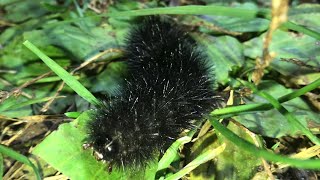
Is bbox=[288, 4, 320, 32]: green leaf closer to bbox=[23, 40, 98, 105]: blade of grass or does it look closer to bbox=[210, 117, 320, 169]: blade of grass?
bbox=[210, 117, 320, 169]: blade of grass

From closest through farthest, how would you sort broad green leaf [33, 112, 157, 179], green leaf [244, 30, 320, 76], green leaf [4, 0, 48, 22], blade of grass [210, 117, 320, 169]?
blade of grass [210, 117, 320, 169]
broad green leaf [33, 112, 157, 179]
green leaf [244, 30, 320, 76]
green leaf [4, 0, 48, 22]

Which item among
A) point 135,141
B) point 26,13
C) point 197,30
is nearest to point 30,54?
point 26,13

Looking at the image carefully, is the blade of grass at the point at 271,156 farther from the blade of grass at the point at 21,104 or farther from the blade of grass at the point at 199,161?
the blade of grass at the point at 21,104

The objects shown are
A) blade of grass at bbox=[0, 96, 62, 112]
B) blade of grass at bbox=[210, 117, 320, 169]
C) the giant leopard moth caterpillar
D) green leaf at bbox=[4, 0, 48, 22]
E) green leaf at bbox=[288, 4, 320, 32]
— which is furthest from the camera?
green leaf at bbox=[4, 0, 48, 22]

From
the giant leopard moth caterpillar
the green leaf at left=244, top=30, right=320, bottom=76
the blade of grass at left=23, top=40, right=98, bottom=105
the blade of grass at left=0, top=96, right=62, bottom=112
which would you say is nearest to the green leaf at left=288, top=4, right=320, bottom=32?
the green leaf at left=244, top=30, right=320, bottom=76

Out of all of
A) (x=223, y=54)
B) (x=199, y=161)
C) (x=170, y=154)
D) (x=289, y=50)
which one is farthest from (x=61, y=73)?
(x=289, y=50)

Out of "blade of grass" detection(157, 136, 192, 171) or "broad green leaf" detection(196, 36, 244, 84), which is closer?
"blade of grass" detection(157, 136, 192, 171)

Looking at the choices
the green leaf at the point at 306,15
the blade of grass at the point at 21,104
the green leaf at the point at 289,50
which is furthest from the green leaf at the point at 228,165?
the green leaf at the point at 306,15
